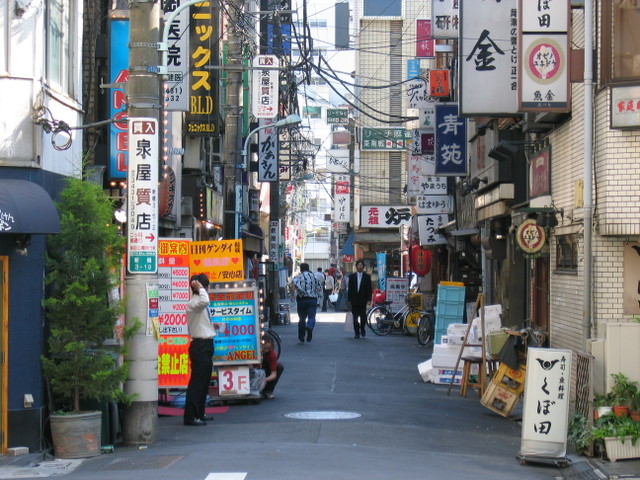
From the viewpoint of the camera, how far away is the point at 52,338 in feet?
37.0

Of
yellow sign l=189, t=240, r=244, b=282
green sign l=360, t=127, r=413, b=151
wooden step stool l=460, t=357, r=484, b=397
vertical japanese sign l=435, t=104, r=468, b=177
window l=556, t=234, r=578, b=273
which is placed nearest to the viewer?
window l=556, t=234, r=578, b=273

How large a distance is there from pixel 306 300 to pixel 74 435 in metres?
15.6

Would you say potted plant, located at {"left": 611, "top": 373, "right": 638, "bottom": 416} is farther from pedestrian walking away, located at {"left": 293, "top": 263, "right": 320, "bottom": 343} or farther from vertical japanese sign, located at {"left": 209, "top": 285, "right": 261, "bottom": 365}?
pedestrian walking away, located at {"left": 293, "top": 263, "right": 320, "bottom": 343}

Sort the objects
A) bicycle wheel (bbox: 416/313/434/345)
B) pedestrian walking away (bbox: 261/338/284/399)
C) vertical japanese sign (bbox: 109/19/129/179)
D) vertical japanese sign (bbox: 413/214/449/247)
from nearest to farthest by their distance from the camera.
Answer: pedestrian walking away (bbox: 261/338/284/399) → vertical japanese sign (bbox: 109/19/129/179) → bicycle wheel (bbox: 416/313/434/345) → vertical japanese sign (bbox: 413/214/449/247)

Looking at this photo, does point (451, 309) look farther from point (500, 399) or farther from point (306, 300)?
point (500, 399)

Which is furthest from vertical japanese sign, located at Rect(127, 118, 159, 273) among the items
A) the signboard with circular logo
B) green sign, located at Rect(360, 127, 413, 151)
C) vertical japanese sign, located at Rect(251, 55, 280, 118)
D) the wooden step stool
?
green sign, located at Rect(360, 127, 413, 151)

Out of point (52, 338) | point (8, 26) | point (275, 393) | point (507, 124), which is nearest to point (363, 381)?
point (275, 393)

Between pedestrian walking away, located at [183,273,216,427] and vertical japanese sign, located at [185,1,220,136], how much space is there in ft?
35.0

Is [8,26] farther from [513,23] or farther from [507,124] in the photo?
[507,124]

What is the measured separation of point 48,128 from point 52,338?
8.13 feet

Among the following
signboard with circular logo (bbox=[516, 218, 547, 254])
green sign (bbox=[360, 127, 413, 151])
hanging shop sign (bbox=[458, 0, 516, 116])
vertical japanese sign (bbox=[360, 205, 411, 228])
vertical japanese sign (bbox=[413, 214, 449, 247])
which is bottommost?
signboard with circular logo (bbox=[516, 218, 547, 254])

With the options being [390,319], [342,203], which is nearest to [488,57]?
[390,319]

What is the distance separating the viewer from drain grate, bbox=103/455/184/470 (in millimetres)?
10250

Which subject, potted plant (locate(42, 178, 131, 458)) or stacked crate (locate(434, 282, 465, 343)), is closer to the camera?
potted plant (locate(42, 178, 131, 458))
